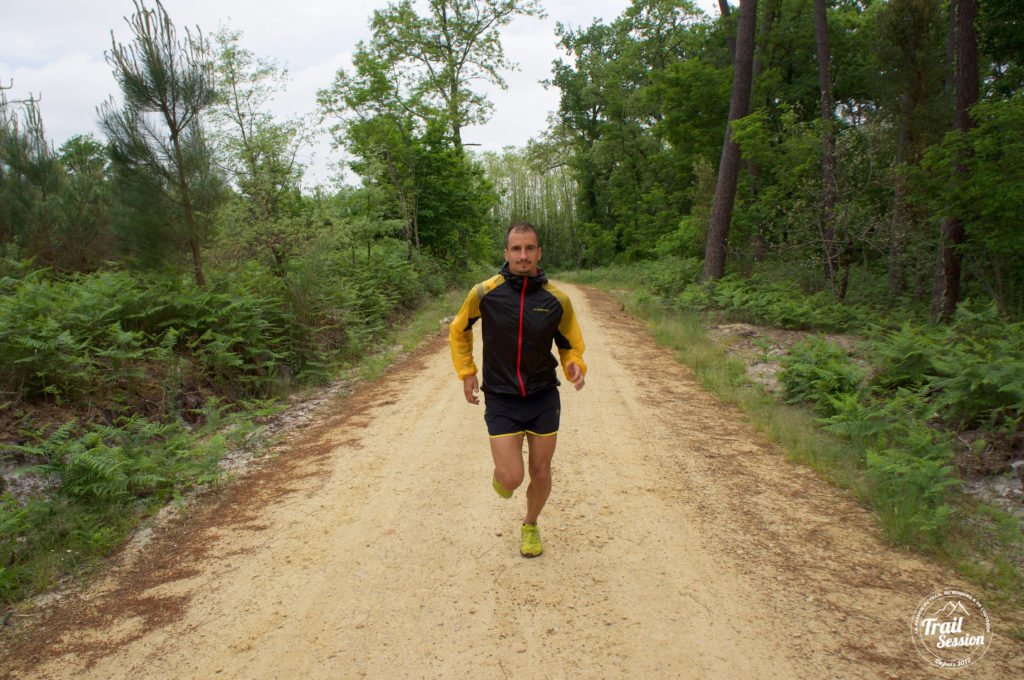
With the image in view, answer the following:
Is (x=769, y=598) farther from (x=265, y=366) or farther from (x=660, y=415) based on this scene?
(x=265, y=366)

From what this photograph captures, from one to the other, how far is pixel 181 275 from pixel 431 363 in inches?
167

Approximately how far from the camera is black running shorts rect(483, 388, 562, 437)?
3394 mm

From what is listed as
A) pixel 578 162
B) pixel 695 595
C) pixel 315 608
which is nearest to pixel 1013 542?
pixel 695 595

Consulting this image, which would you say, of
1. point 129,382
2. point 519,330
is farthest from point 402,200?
point 519,330

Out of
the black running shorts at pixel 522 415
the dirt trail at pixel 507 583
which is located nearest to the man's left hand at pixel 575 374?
the black running shorts at pixel 522 415

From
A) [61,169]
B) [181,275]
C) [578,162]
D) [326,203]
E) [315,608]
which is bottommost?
[315,608]

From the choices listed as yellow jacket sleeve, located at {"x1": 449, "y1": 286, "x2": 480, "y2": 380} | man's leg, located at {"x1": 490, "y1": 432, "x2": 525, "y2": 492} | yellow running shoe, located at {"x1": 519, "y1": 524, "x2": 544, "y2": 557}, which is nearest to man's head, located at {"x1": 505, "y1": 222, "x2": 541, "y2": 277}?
yellow jacket sleeve, located at {"x1": 449, "y1": 286, "x2": 480, "y2": 380}

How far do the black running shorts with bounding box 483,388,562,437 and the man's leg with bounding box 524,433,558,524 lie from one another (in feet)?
0.17

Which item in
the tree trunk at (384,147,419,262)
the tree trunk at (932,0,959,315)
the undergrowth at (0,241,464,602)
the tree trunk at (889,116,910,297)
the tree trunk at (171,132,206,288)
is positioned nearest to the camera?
the undergrowth at (0,241,464,602)

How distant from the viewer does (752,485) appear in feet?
15.4

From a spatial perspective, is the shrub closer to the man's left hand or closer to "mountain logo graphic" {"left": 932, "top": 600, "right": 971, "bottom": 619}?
"mountain logo graphic" {"left": 932, "top": 600, "right": 971, "bottom": 619}

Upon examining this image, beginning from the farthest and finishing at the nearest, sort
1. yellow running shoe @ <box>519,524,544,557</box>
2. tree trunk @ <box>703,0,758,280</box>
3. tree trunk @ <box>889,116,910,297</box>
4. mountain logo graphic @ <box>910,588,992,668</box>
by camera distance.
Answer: tree trunk @ <box>703,0,758,280</box> < tree trunk @ <box>889,116,910,297</box> < yellow running shoe @ <box>519,524,544,557</box> < mountain logo graphic @ <box>910,588,992,668</box>

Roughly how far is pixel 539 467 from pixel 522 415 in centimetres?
37

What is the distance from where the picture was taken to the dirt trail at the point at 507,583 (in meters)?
2.72
